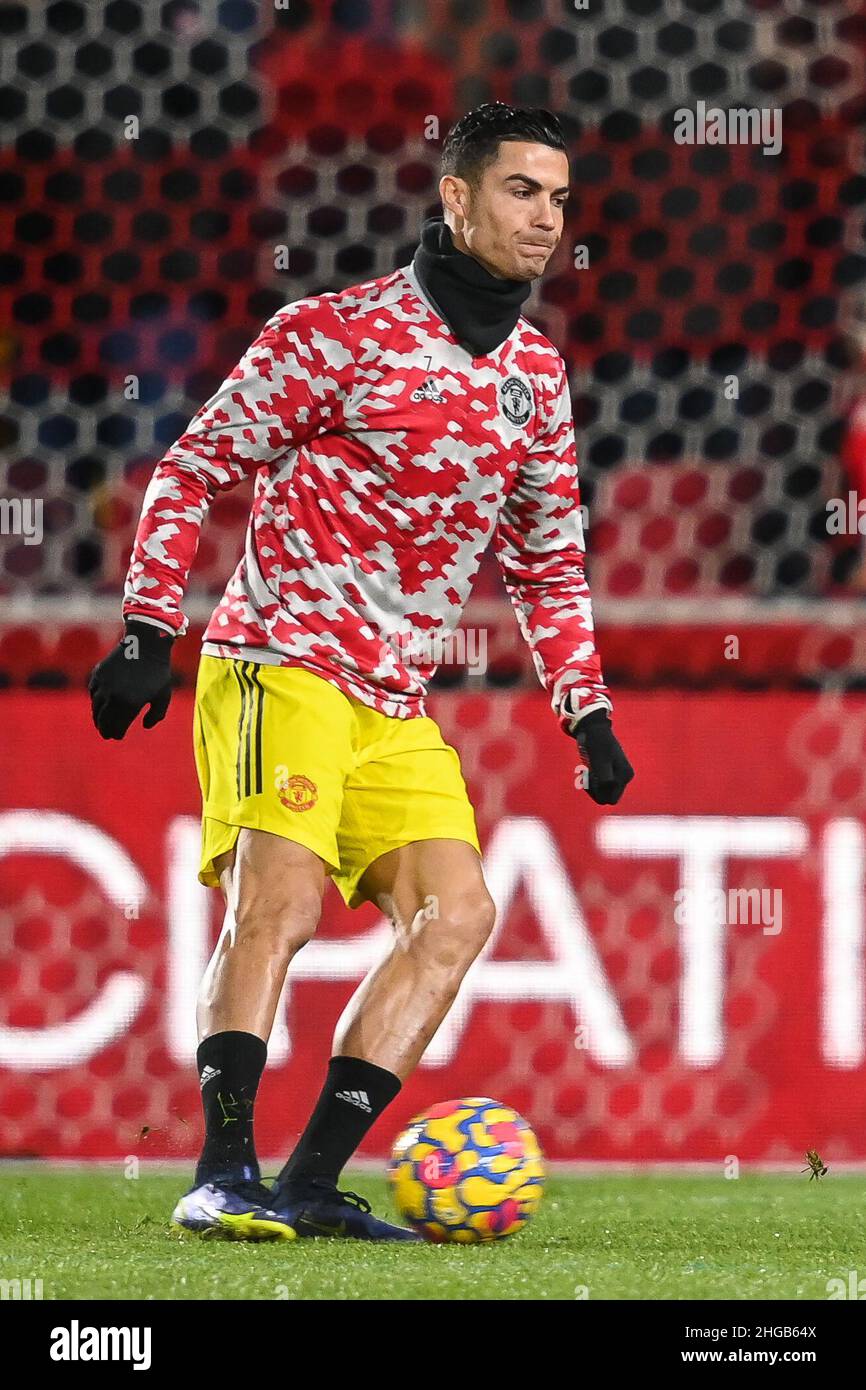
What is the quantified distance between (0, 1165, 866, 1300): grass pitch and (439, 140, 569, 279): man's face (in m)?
1.33

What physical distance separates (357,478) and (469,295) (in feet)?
0.97

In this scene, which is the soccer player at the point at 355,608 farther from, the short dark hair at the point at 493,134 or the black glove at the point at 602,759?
the black glove at the point at 602,759

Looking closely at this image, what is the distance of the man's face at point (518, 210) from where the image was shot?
3012 mm

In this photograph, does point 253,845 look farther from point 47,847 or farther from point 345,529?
point 47,847

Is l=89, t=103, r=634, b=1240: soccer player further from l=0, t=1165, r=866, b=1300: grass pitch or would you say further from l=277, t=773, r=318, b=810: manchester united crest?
l=0, t=1165, r=866, b=1300: grass pitch

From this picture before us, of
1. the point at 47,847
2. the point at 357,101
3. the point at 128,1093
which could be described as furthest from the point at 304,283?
the point at 128,1093

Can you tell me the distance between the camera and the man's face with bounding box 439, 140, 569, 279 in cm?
301

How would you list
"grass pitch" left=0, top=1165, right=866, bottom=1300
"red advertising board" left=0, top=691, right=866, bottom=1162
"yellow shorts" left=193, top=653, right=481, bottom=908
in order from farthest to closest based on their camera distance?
"red advertising board" left=0, top=691, right=866, bottom=1162, "yellow shorts" left=193, top=653, right=481, bottom=908, "grass pitch" left=0, top=1165, right=866, bottom=1300

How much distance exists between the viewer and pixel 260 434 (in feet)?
9.68

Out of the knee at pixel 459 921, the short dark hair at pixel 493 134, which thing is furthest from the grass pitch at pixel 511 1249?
the short dark hair at pixel 493 134

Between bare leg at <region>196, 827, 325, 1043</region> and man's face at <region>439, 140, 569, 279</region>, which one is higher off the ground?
A: man's face at <region>439, 140, 569, 279</region>

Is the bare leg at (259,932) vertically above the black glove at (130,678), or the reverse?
the black glove at (130,678)

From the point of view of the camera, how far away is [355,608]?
3014 millimetres

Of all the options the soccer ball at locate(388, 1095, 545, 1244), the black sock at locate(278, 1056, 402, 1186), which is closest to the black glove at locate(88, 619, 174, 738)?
the black sock at locate(278, 1056, 402, 1186)
